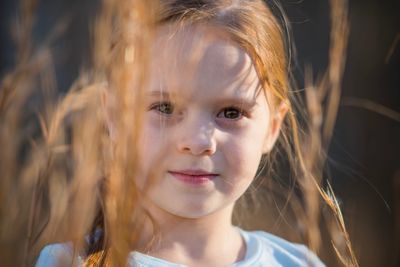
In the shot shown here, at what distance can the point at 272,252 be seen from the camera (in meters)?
1.40

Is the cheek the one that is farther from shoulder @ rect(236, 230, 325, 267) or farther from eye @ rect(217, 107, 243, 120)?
shoulder @ rect(236, 230, 325, 267)

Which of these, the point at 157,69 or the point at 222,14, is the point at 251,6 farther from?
the point at 157,69

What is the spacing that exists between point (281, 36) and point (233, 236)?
1.40ft

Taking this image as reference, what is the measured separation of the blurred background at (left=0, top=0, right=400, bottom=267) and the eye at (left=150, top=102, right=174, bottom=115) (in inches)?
65.9

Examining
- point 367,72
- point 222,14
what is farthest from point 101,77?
point 367,72

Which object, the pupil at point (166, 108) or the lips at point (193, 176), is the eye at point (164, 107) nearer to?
the pupil at point (166, 108)

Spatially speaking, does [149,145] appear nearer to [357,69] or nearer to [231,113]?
[231,113]

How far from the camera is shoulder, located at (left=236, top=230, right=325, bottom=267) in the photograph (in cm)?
133

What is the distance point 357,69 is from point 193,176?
2.03m

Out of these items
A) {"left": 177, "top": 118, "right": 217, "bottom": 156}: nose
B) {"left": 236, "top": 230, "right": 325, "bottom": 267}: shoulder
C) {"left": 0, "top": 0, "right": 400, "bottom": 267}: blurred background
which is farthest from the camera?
{"left": 0, "top": 0, "right": 400, "bottom": 267}: blurred background

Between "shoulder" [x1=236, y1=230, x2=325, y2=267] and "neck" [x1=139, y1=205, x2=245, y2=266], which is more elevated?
"neck" [x1=139, y1=205, x2=245, y2=266]

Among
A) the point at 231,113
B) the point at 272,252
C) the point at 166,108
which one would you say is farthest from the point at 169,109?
the point at 272,252

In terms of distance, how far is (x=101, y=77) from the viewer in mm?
1054

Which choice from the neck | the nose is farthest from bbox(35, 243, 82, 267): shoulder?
the nose
